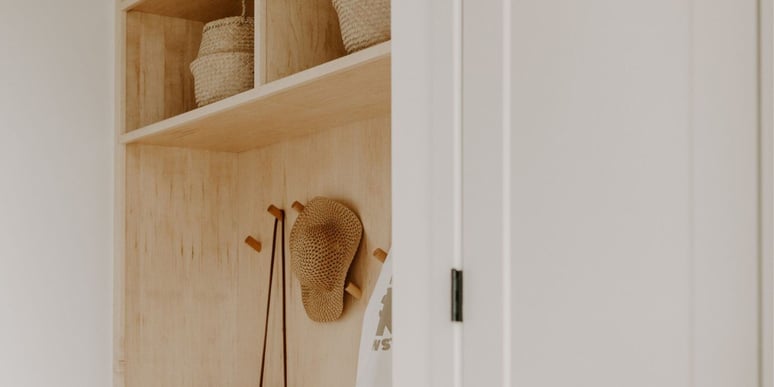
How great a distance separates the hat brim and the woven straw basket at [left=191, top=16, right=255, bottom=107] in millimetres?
443

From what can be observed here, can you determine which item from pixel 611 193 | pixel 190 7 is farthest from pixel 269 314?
pixel 611 193

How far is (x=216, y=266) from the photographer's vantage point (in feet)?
7.49

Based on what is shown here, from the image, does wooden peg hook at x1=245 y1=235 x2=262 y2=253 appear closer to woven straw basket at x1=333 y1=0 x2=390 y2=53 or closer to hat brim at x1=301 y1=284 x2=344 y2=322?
hat brim at x1=301 y1=284 x2=344 y2=322

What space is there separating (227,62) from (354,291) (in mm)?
544

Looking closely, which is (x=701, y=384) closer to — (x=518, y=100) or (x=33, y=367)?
(x=518, y=100)

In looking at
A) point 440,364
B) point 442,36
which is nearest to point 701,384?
point 440,364

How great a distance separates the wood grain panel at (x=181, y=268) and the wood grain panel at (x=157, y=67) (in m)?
0.10

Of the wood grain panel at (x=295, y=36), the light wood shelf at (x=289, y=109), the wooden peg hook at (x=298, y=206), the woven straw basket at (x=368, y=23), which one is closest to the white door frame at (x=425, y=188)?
the light wood shelf at (x=289, y=109)

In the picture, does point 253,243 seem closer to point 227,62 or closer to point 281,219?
point 281,219

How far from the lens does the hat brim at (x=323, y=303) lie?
6.17 feet

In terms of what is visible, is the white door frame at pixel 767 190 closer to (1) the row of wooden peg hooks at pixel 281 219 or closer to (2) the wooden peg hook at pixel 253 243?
(1) the row of wooden peg hooks at pixel 281 219

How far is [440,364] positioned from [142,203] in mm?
1363

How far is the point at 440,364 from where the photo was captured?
3.25 feet

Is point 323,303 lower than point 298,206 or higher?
lower
